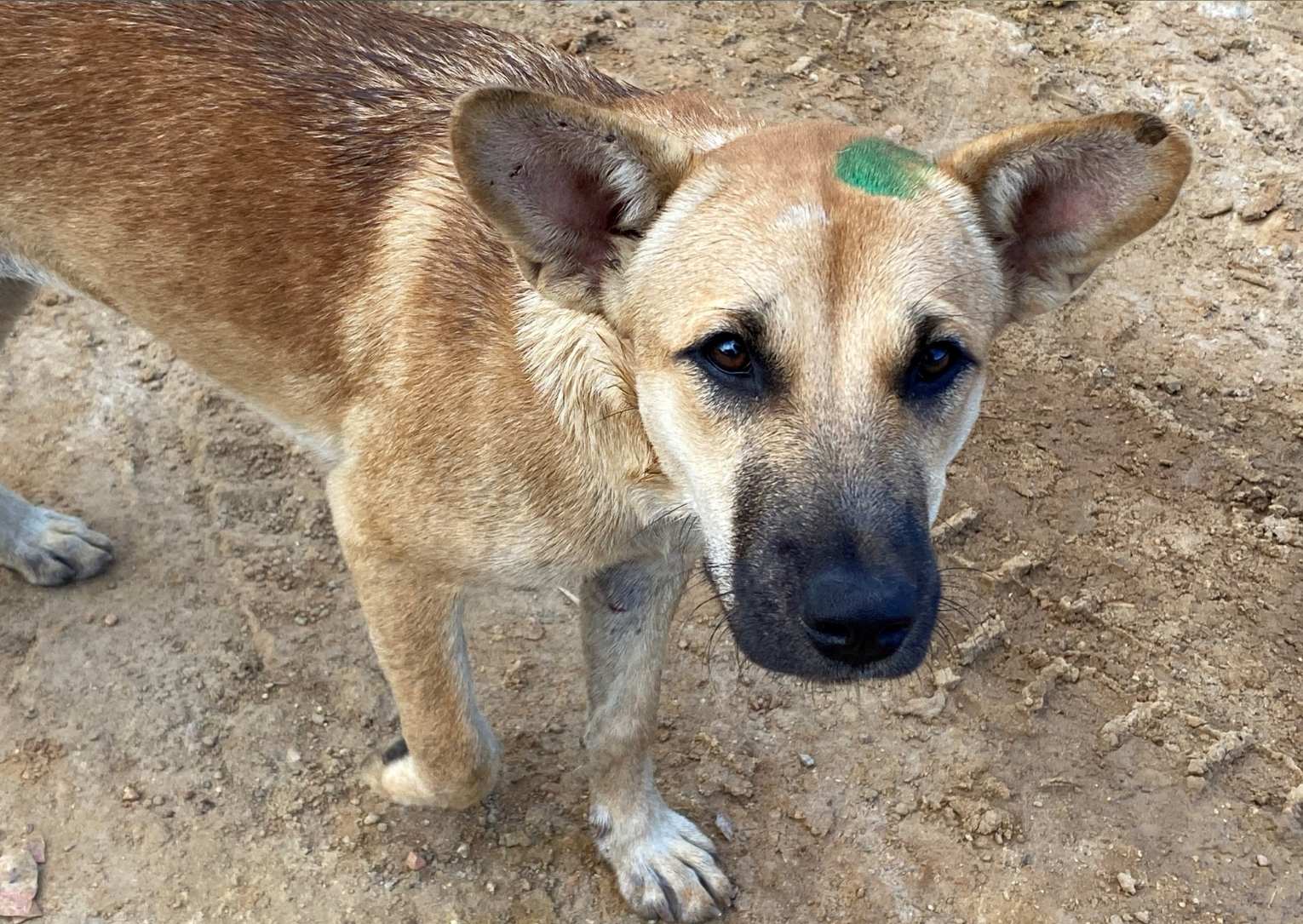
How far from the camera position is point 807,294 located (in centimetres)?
230

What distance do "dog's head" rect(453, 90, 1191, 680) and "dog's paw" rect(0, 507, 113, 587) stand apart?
2.42m

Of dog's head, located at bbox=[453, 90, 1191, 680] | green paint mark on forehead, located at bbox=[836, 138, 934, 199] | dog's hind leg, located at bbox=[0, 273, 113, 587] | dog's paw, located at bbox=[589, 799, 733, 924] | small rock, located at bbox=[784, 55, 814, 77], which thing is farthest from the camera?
small rock, located at bbox=[784, 55, 814, 77]

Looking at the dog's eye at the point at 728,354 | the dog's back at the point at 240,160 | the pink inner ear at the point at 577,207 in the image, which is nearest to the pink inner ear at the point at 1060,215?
the dog's eye at the point at 728,354

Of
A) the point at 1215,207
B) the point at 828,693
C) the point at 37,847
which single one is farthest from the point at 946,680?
the point at 37,847

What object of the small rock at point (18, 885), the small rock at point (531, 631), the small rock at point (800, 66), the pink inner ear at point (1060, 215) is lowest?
the small rock at point (18, 885)

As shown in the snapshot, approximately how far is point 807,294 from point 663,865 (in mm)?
1910

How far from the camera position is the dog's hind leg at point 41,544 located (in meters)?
3.98

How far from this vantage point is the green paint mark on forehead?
2496 mm

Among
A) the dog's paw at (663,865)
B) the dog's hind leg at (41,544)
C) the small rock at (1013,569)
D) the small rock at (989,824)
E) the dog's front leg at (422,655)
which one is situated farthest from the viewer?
the small rock at (1013,569)

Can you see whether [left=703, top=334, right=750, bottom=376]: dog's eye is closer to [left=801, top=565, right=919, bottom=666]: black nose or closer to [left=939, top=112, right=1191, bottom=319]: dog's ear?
[left=801, top=565, right=919, bottom=666]: black nose

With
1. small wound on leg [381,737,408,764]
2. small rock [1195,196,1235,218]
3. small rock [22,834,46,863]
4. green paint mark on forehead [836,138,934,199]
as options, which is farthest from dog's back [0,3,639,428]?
small rock [1195,196,1235,218]

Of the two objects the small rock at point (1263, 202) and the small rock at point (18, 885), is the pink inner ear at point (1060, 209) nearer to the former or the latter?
the small rock at point (1263, 202)

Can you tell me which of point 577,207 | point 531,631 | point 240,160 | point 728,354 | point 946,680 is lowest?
point 531,631

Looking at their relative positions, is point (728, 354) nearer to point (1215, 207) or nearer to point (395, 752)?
point (395, 752)
